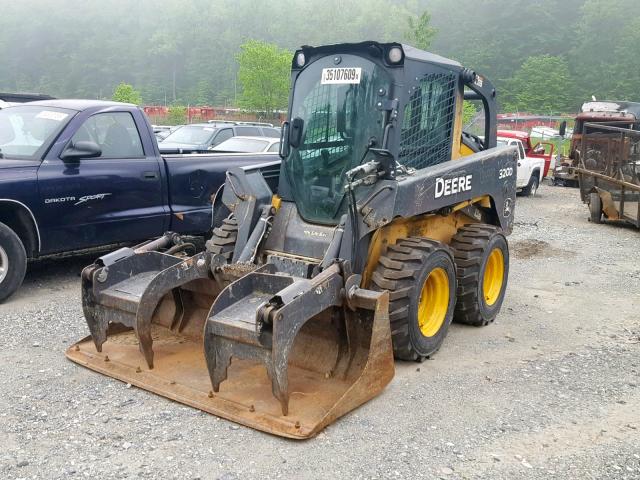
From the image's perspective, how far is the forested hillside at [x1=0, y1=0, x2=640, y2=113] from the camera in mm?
77875

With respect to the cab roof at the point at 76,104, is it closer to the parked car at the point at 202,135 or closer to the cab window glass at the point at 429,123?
the cab window glass at the point at 429,123

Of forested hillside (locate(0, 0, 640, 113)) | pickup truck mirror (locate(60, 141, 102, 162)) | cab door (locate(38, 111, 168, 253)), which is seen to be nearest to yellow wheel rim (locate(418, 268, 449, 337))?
cab door (locate(38, 111, 168, 253))

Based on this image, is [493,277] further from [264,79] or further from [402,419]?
[264,79]

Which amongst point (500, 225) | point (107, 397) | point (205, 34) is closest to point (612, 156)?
point (500, 225)

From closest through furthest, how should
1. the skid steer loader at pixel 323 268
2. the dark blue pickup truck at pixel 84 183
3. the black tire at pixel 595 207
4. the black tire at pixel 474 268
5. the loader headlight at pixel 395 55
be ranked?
the skid steer loader at pixel 323 268 → the loader headlight at pixel 395 55 → the black tire at pixel 474 268 → the dark blue pickup truck at pixel 84 183 → the black tire at pixel 595 207

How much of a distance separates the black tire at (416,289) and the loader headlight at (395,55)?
1393 mm

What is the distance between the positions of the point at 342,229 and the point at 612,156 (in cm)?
945

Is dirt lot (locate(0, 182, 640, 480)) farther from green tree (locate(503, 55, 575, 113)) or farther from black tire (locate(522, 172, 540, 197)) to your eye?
green tree (locate(503, 55, 575, 113))

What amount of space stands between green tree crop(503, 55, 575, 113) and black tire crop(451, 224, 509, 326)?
5968cm

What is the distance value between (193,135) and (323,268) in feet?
38.3

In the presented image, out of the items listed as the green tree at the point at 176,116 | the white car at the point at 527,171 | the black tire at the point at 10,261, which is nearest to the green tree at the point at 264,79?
the green tree at the point at 176,116

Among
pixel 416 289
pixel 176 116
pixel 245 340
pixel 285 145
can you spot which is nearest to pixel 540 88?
pixel 176 116

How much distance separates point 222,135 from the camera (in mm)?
15969

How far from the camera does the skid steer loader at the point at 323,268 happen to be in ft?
14.1
